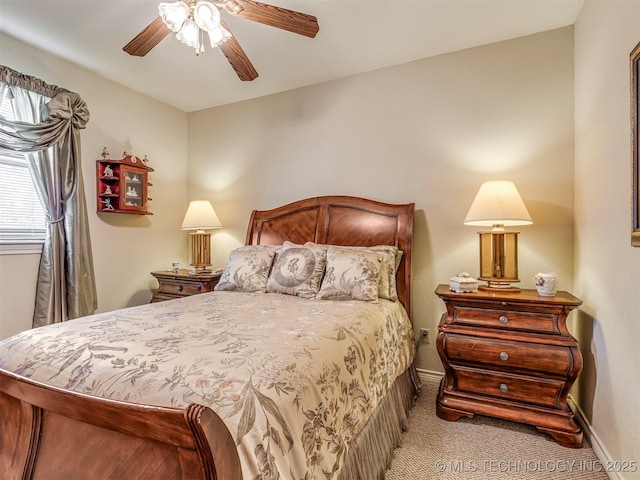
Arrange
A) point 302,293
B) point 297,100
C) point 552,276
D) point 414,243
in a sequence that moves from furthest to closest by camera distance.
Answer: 1. point 297,100
2. point 414,243
3. point 302,293
4. point 552,276

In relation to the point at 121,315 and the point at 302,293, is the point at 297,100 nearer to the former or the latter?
the point at 302,293

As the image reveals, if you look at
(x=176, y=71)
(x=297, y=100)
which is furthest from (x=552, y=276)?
(x=176, y=71)

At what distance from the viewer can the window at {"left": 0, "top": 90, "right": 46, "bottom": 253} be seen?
2.46m

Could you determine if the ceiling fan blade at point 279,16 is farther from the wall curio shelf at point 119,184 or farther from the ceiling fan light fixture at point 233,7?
the wall curio shelf at point 119,184

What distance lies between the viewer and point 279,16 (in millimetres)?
1707

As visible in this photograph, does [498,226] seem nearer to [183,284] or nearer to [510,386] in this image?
[510,386]

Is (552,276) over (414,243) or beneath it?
beneath

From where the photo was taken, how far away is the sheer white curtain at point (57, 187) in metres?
2.48

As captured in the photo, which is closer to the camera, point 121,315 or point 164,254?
point 121,315

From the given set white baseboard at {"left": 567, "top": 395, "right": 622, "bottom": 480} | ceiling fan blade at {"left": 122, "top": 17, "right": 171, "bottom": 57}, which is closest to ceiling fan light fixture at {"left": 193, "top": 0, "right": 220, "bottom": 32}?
ceiling fan blade at {"left": 122, "top": 17, "right": 171, "bottom": 57}

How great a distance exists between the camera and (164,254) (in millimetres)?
3701

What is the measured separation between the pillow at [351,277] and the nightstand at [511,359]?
48 centimetres

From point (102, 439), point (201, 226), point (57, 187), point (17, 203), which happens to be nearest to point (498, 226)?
point (102, 439)

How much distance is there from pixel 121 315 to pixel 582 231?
9.15 ft
